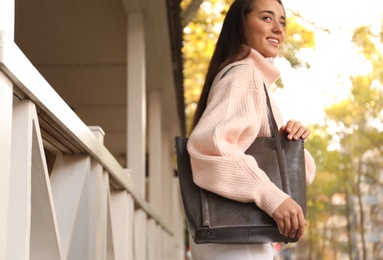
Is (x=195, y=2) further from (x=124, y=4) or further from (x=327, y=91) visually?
(x=327, y=91)

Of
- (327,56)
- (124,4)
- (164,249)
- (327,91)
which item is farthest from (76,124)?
(327,91)

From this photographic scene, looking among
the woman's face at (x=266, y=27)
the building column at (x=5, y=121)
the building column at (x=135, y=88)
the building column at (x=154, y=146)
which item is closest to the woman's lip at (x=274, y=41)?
the woman's face at (x=266, y=27)

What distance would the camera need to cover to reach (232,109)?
2.34 meters

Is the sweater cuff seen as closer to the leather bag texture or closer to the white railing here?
the leather bag texture

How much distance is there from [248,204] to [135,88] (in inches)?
165

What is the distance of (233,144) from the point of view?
7.58 feet

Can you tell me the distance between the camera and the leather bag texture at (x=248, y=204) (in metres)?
2.24

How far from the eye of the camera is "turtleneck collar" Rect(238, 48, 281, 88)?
2.58 m

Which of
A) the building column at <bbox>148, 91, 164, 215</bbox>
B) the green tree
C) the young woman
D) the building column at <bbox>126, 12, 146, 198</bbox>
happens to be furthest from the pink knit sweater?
the building column at <bbox>148, 91, 164, 215</bbox>

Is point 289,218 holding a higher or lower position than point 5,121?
lower

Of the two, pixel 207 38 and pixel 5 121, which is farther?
pixel 207 38

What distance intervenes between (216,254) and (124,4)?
4239 mm

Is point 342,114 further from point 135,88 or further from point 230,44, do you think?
point 230,44

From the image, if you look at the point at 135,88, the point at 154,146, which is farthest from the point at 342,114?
the point at 135,88
